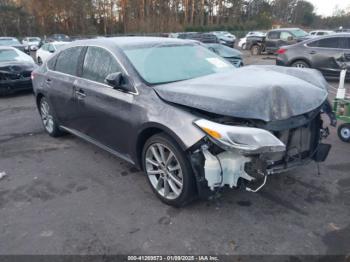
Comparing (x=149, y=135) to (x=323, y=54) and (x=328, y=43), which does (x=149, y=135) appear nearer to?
(x=323, y=54)

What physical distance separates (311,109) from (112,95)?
2148 mm

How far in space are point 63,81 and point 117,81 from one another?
1.64 m

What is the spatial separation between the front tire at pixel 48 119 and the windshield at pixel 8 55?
16.4 ft

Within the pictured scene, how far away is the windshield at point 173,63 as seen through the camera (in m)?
3.55

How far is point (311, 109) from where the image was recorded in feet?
9.91

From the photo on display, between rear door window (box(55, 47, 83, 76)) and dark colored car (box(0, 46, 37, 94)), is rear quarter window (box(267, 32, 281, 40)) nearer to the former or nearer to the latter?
dark colored car (box(0, 46, 37, 94))

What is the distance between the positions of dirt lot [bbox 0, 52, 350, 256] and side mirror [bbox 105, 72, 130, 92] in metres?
1.18

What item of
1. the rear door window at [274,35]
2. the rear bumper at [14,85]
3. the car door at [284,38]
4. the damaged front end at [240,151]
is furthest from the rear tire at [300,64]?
the rear door window at [274,35]

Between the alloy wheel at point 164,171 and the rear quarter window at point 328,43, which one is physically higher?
the rear quarter window at point 328,43

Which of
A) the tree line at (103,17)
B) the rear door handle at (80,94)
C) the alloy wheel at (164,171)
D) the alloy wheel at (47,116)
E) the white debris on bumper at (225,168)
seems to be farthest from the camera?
the tree line at (103,17)

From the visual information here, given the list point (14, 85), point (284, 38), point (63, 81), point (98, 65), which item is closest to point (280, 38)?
point (284, 38)

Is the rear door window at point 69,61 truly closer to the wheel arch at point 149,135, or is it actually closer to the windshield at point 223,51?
the wheel arch at point 149,135

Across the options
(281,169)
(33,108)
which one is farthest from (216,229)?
(33,108)

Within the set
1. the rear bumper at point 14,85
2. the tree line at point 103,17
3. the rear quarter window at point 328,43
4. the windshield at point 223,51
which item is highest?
the tree line at point 103,17
